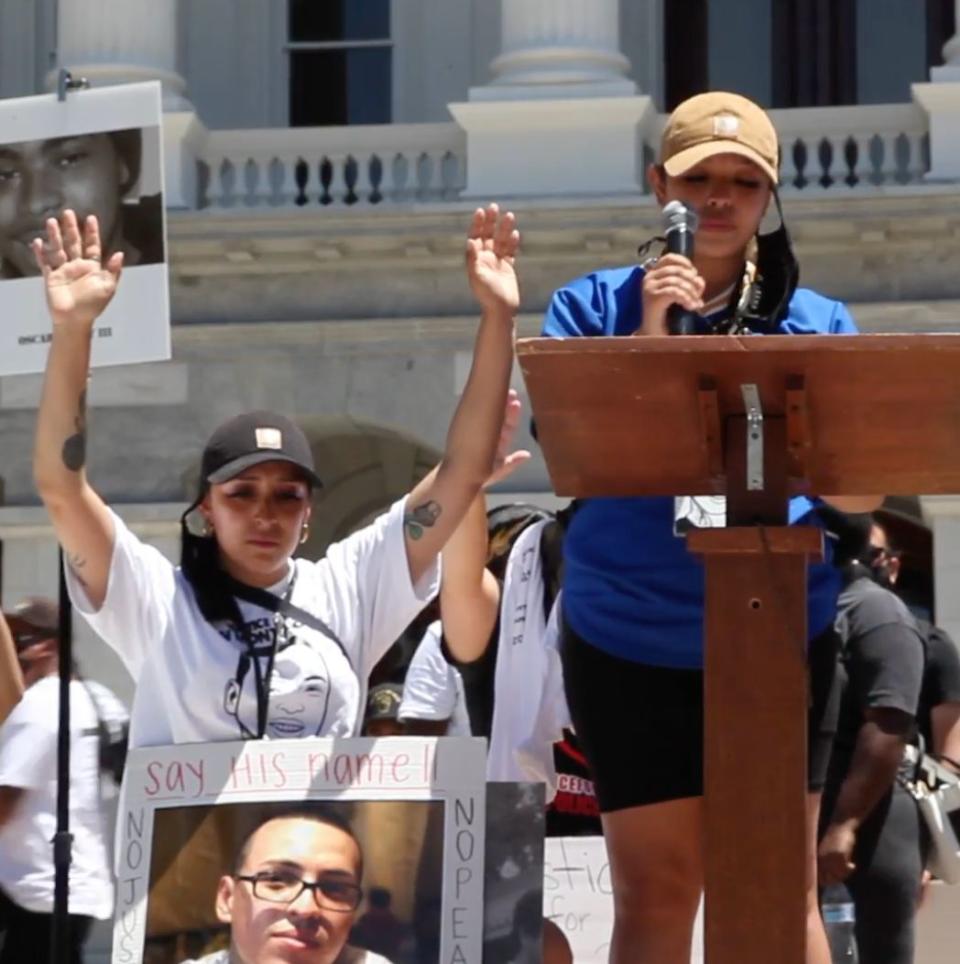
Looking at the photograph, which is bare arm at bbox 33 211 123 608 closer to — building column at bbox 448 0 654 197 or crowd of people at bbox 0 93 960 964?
crowd of people at bbox 0 93 960 964

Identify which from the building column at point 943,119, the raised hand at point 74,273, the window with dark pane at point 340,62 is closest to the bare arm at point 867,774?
the raised hand at point 74,273

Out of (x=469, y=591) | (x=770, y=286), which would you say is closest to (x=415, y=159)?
(x=469, y=591)

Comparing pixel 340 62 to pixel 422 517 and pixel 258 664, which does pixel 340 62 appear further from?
pixel 258 664

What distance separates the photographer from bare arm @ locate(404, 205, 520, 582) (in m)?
4.93

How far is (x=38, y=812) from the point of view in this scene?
7.11 m

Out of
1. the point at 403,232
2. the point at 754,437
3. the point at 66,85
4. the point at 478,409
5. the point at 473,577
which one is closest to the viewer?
the point at 754,437

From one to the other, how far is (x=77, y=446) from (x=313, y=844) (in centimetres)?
76

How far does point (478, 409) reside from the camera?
500 centimetres

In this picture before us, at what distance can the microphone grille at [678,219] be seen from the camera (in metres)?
4.62

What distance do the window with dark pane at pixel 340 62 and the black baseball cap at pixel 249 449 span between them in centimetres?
1284

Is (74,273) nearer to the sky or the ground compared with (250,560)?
nearer to the sky

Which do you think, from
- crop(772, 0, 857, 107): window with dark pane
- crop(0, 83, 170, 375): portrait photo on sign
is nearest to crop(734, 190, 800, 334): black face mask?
crop(0, 83, 170, 375): portrait photo on sign

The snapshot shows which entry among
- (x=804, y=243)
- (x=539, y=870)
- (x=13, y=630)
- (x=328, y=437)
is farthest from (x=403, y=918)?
(x=328, y=437)

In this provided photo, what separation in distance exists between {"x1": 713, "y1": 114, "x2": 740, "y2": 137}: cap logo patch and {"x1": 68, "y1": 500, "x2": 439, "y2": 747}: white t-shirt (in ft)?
2.58
